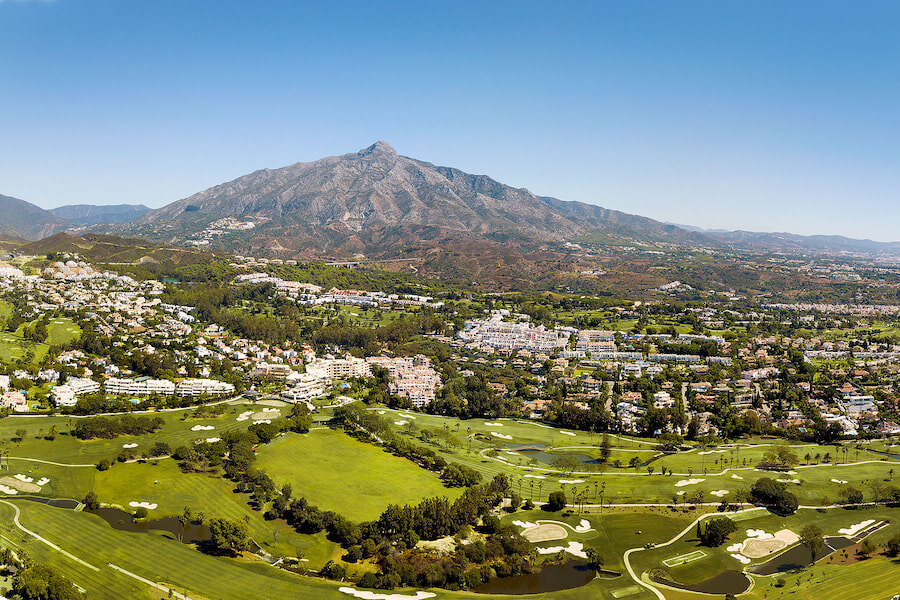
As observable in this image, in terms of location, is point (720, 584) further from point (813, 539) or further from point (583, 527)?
point (583, 527)

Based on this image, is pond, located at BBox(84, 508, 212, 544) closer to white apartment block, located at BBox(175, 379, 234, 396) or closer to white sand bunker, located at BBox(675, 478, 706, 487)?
white apartment block, located at BBox(175, 379, 234, 396)

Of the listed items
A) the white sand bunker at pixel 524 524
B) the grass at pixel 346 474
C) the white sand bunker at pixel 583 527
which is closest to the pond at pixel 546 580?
the white sand bunker at pixel 583 527

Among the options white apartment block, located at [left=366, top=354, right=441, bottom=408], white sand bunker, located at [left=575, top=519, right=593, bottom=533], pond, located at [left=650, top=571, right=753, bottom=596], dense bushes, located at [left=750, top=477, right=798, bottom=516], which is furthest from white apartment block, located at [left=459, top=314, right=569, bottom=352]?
Result: pond, located at [left=650, top=571, right=753, bottom=596]

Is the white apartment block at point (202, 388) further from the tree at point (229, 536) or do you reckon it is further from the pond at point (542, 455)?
the tree at point (229, 536)

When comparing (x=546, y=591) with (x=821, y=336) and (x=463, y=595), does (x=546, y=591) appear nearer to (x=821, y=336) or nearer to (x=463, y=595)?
(x=463, y=595)

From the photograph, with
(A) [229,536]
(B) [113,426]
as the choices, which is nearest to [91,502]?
(A) [229,536]

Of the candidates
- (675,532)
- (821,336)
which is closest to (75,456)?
(675,532)
